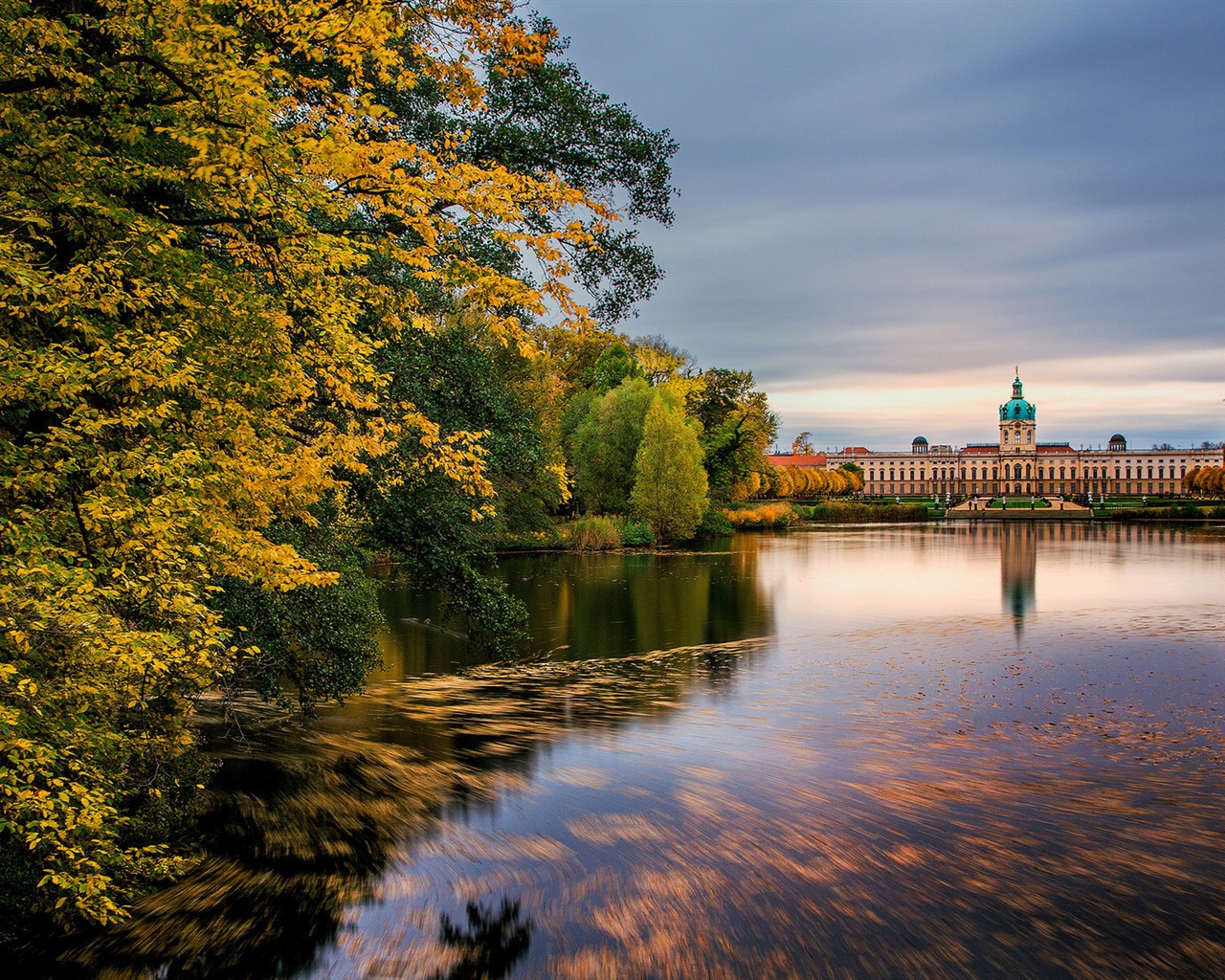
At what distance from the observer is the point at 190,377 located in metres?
5.86

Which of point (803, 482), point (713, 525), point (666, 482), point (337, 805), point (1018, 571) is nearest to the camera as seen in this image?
point (337, 805)

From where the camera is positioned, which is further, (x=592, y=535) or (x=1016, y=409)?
(x=1016, y=409)

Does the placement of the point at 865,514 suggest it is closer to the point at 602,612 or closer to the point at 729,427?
the point at 729,427

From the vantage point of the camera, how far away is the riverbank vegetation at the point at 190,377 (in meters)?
5.35

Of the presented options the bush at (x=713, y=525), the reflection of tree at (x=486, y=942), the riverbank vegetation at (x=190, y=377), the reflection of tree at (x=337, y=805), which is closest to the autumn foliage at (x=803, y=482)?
the bush at (x=713, y=525)

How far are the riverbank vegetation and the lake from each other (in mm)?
1116

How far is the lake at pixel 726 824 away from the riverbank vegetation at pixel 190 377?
1.12 meters

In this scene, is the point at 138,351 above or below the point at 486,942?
above

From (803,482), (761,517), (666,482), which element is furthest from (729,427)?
(803,482)

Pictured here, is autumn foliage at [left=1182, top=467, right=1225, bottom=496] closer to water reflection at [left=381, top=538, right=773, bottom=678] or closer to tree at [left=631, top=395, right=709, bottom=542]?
tree at [left=631, top=395, right=709, bottom=542]

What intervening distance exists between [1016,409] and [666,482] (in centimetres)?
15314

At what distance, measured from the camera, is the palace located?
17600 centimetres

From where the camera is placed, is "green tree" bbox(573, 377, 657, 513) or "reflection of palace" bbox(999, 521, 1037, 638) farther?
"green tree" bbox(573, 377, 657, 513)

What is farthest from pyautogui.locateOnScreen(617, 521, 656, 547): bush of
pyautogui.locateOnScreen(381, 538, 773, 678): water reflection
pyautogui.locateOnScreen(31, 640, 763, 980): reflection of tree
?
pyautogui.locateOnScreen(31, 640, 763, 980): reflection of tree
